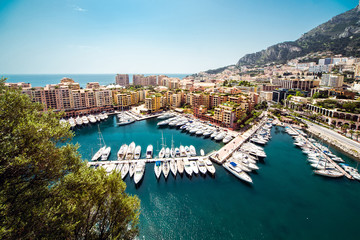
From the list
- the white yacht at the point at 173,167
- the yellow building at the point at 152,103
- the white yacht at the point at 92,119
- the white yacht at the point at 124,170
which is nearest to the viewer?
the white yacht at the point at 124,170

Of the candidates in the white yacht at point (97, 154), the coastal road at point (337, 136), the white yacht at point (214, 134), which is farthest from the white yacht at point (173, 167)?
the coastal road at point (337, 136)

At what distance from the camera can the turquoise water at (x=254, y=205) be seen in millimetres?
18797

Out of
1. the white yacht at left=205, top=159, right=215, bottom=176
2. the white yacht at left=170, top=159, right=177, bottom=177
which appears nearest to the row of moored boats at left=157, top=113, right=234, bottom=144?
the white yacht at left=205, top=159, right=215, bottom=176

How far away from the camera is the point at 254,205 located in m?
22.1

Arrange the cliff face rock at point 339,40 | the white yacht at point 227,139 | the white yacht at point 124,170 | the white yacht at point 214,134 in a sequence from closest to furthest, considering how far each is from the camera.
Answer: the white yacht at point 124,170 → the white yacht at point 227,139 → the white yacht at point 214,134 → the cliff face rock at point 339,40

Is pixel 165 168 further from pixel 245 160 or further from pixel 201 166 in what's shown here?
pixel 245 160

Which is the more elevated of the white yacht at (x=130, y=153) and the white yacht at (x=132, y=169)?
the white yacht at (x=130, y=153)

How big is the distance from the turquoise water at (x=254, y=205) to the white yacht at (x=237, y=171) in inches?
31.6

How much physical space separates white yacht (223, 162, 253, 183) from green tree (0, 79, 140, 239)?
65.6 ft

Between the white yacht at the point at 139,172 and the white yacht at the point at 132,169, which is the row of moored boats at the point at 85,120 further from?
the white yacht at the point at 139,172

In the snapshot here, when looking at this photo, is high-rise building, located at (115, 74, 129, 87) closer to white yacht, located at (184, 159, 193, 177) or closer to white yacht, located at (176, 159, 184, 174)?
white yacht, located at (176, 159, 184, 174)

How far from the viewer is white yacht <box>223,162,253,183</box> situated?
26164 mm

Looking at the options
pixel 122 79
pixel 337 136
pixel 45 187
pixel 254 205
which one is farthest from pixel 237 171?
pixel 122 79

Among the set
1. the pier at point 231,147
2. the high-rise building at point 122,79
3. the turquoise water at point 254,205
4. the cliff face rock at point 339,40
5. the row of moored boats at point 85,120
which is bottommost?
the turquoise water at point 254,205
